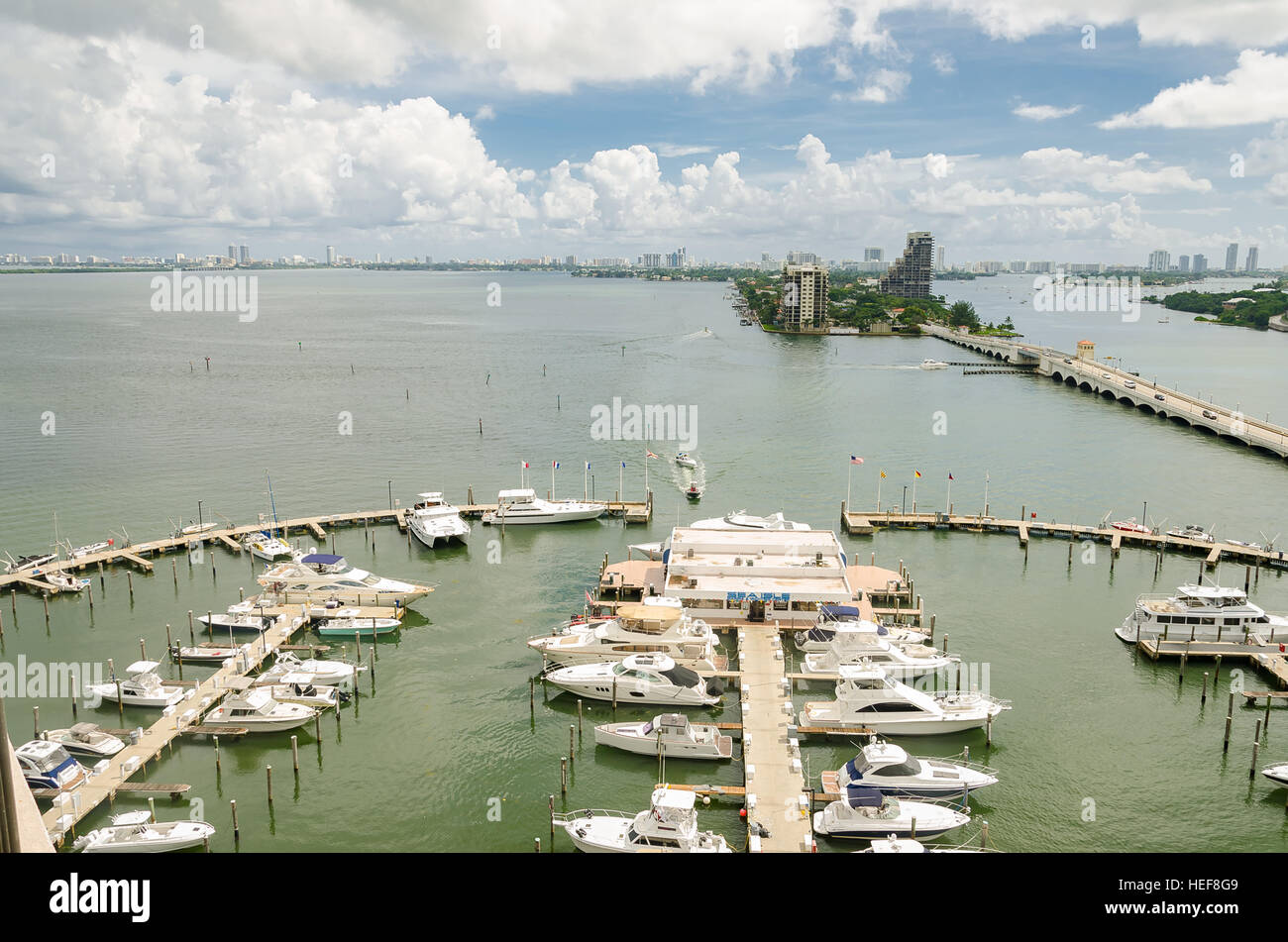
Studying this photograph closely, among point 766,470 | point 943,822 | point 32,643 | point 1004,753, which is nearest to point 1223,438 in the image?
point 766,470

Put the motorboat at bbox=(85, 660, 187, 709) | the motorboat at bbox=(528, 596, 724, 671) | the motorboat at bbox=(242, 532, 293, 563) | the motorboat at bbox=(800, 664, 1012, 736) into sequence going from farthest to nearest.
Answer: the motorboat at bbox=(242, 532, 293, 563) → the motorboat at bbox=(528, 596, 724, 671) → the motorboat at bbox=(85, 660, 187, 709) → the motorboat at bbox=(800, 664, 1012, 736)

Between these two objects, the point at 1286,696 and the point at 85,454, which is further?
the point at 85,454

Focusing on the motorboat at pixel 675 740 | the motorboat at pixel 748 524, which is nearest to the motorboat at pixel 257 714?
the motorboat at pixel 675 740

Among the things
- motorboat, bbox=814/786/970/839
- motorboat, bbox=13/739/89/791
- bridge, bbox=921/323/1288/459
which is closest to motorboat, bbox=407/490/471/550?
motorboat, bbox=13/739/89/791

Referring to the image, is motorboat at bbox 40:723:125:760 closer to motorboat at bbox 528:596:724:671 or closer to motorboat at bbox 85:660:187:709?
motorboat at bbox 85:660:187:709

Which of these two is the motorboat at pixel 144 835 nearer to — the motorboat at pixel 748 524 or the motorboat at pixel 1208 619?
the motorboat at pixel 748 524

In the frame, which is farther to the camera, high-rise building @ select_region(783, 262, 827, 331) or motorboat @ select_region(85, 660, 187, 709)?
high-rise building @ select_region(783, 262, 827, 331)
